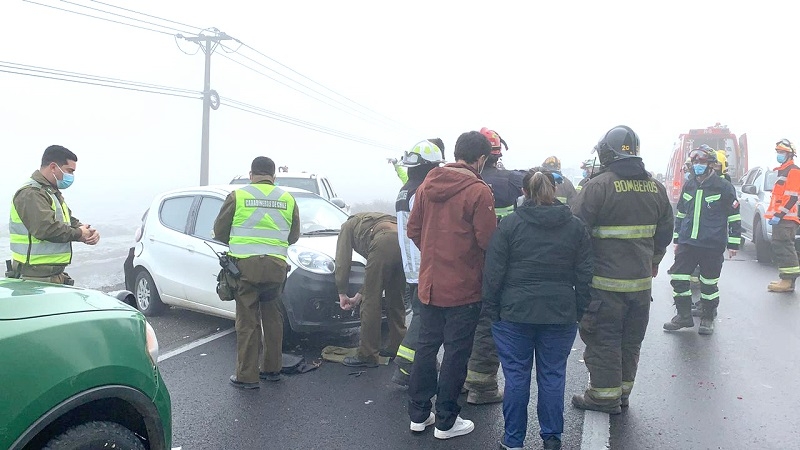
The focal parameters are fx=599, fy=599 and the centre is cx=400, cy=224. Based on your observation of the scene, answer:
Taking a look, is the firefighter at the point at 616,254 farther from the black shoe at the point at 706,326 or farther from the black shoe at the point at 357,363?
the black shoe at the point at 706,326

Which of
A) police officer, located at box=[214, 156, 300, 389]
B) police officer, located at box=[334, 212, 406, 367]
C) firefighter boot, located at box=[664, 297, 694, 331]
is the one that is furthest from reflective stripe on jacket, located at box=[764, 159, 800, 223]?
police officer, located at box=[214, 156, 300, 389]

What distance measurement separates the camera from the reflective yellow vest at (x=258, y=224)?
4.76 metres

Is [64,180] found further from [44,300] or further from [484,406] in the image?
[484,406]

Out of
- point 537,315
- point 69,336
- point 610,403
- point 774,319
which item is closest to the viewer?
point 69,336

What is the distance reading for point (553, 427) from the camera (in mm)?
3625

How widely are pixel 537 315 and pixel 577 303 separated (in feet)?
1.06

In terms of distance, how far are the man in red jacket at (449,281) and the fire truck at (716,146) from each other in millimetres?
16555

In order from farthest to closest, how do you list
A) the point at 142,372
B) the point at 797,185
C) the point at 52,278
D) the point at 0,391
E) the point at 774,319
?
the point at 797,185 < the point at 774,319 < the point at 52,278 < the point at 142,372 < the point at 0,391

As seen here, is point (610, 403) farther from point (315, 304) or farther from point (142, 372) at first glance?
point (142, 372)

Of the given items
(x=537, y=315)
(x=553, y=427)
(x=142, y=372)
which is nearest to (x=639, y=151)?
(x=537, y=315)

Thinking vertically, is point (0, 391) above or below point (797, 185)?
below

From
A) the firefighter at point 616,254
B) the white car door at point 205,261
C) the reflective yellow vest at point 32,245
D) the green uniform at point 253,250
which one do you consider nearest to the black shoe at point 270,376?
the green uniform at point 253,250

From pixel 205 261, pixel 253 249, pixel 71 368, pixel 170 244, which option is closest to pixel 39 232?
pixel 253 249

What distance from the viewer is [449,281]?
381 cm
